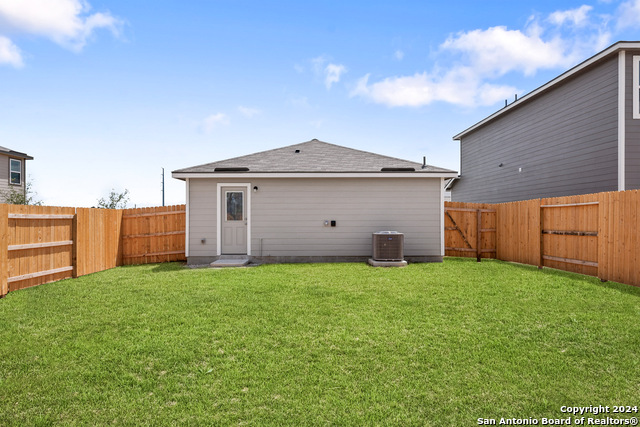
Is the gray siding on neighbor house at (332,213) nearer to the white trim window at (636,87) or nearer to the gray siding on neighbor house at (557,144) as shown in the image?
the gray siding on neighbor house at (557,144)

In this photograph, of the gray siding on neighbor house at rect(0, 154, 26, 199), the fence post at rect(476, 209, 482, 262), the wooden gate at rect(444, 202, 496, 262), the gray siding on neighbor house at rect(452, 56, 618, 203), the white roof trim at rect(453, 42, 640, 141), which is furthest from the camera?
the gray siding on neighbor house at rect(0, 154, 26, 199)

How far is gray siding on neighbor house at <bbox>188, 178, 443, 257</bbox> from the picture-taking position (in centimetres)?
1027

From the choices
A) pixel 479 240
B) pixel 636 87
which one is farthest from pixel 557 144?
pixel 479 240

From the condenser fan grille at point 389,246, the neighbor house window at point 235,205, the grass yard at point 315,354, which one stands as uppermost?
the neighbor house window at point 235,205

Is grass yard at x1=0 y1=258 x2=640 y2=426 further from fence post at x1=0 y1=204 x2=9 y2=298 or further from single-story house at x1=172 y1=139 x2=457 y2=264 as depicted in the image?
single-story house at x1=172 y1=139 x2=457 y2=264

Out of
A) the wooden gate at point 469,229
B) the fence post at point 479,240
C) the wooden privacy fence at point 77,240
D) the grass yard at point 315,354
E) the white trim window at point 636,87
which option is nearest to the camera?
the grass yard at point 315,354

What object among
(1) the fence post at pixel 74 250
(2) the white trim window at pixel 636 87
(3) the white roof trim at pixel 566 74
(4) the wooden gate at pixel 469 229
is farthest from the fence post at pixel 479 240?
(1) the fence post at pixel 74 250

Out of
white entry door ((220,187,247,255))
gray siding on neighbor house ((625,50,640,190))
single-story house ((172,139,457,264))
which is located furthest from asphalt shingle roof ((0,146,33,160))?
gray siding on neighbor house ((625,50,640,190))

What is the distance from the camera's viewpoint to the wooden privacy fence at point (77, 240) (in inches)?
259

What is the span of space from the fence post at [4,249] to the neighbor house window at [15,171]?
16.7 meters

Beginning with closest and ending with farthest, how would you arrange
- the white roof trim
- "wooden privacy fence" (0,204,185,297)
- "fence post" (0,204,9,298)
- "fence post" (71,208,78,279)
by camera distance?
1. "fence post" (0,204,9,298)
2. "wooden privacy fence" (0,204,185,297)
3. "fence post" (71,208,78,279)
4. the white roof trim

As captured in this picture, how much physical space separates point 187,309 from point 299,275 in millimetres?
3168

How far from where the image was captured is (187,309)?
5121mm

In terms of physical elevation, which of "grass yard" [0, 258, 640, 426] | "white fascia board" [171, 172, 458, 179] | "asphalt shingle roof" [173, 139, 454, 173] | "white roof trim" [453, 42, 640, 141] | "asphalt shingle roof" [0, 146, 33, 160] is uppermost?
"white roof trim" [453, 42, 640, 141]
